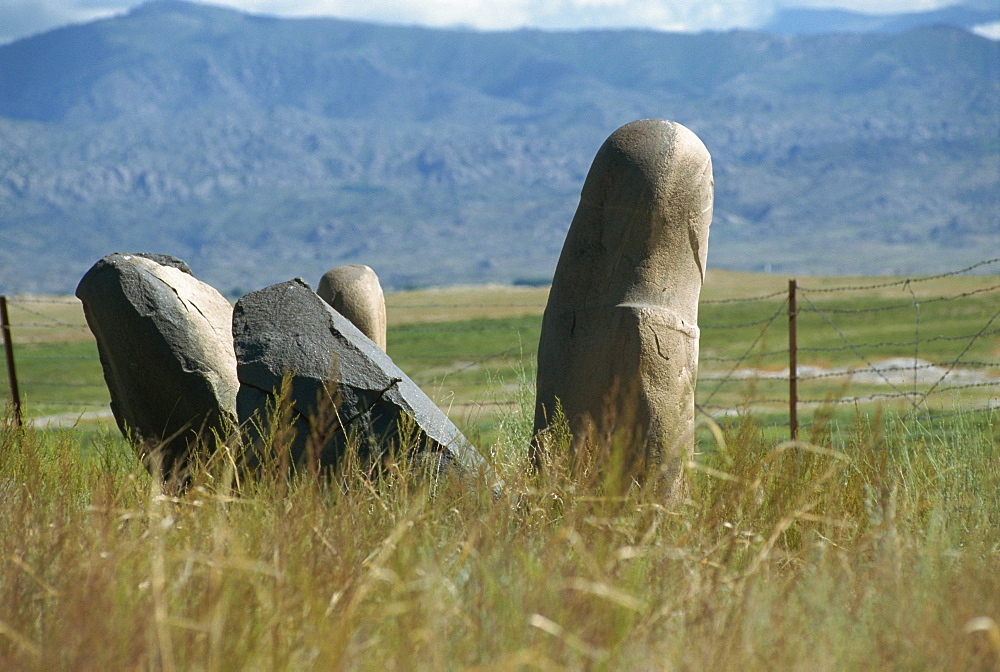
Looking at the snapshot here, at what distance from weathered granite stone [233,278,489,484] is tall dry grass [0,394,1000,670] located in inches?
25.9

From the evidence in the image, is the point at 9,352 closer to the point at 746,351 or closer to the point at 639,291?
the point at 639,291

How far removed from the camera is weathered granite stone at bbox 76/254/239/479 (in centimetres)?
479

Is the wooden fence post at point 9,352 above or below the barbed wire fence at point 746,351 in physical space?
above

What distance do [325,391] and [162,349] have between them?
3.41 feet

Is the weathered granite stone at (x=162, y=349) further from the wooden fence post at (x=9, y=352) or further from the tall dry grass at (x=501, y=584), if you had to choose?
the wooden fence post at (x=9, y=352)

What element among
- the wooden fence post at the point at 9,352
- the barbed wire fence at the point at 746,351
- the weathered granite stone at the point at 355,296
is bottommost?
the barbed wire fence at the point at 746,351

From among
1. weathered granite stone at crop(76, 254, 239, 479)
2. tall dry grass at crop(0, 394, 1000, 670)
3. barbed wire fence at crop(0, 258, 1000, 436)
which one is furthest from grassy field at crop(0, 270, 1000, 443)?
tall dry grass at crop(0, 394, 1000, 670)

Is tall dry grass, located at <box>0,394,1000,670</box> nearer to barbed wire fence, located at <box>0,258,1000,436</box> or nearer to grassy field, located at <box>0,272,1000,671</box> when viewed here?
grassy field, located at <box>0,272,1000,671</box>

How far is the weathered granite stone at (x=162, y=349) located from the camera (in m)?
4.79

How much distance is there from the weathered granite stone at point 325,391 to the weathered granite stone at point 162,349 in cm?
37

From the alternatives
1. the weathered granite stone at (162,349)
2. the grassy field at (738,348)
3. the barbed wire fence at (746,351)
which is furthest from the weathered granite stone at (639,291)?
the grassy field at (738,348)

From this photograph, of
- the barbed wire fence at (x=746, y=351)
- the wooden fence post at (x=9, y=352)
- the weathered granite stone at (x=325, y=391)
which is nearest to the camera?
the weathered granite stone at (x=325, y=391)

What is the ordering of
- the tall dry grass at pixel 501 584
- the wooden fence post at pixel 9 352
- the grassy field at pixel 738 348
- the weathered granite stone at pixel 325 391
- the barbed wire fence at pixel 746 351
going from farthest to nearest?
1. the barbed wire fence at pixel 746 351
2. the grassy field at pixel 738 348
3. the wooden fence post at pixel 9 352
4. the weathered granite stone at pixel 325 391
5. the tall dry grass at pixel 501 584

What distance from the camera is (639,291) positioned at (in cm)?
432
